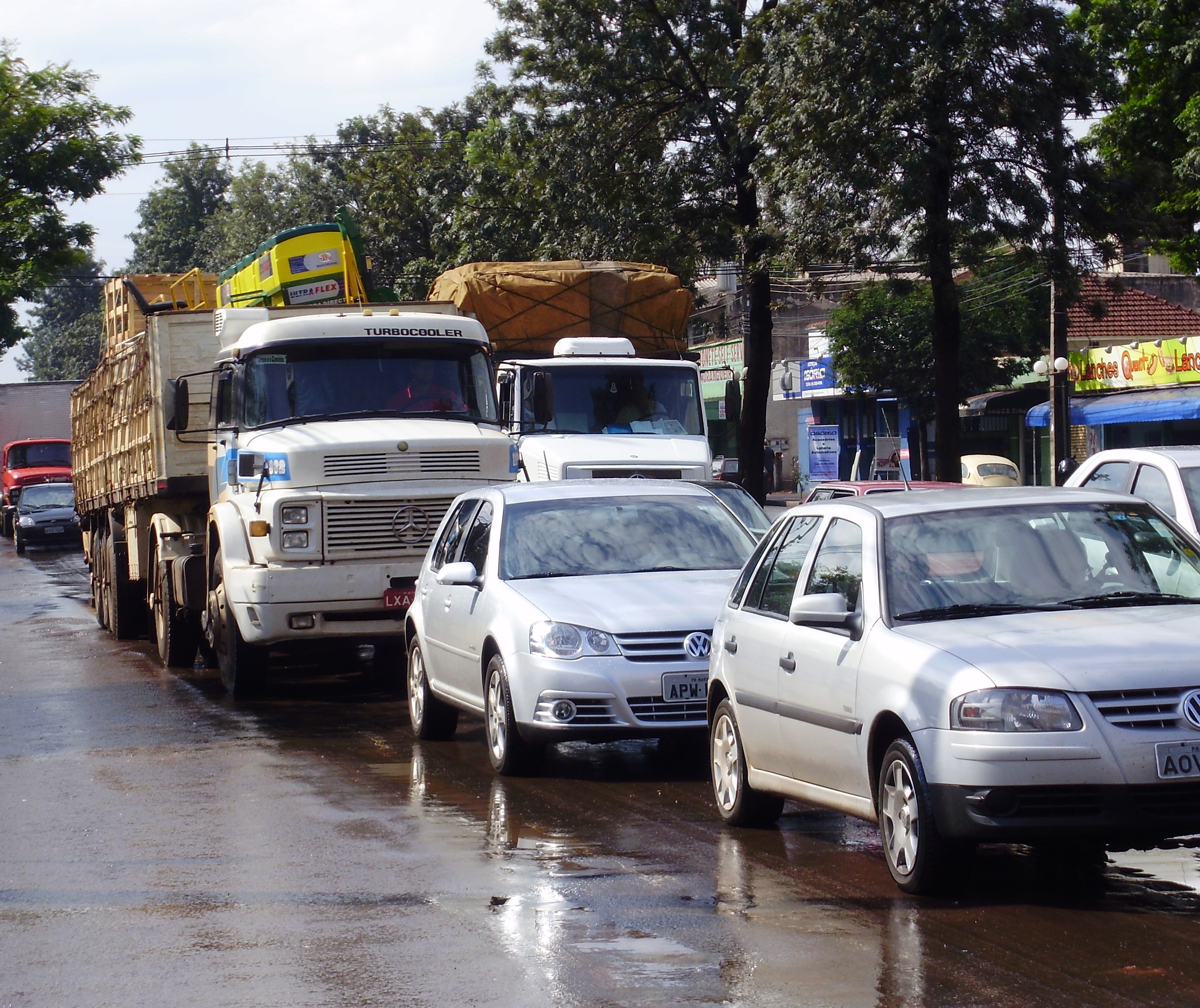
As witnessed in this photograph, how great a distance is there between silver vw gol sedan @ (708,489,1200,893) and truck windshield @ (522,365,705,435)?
1121cm

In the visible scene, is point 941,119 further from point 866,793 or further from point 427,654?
point 866,793

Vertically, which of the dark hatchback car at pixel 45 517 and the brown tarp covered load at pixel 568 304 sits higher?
the brown tarp covered load at pixel 568 304

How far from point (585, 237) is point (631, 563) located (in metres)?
19.3

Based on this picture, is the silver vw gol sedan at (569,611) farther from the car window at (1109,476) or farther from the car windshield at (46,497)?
the car windshield at (46,497)

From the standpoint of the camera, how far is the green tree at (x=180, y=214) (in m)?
109

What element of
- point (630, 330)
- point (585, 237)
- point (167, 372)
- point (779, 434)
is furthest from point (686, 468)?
point (779, 434)

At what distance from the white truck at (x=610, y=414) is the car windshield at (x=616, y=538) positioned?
7.49 metres

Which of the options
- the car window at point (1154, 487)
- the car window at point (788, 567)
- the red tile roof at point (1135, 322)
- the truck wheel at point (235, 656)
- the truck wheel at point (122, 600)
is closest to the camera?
the car window at point (788, 567)

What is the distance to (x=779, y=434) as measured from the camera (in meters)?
64.4

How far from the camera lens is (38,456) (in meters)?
47.2

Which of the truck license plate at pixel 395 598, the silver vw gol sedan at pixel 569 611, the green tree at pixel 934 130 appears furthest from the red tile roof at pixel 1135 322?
the silver vw gol sedan at pixel 569 611

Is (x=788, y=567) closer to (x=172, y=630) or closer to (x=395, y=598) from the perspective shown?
(x=395, y=598)

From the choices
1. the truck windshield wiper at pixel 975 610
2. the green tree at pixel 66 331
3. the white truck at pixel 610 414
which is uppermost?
the green tree at pixel 66 331

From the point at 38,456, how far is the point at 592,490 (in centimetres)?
3932
